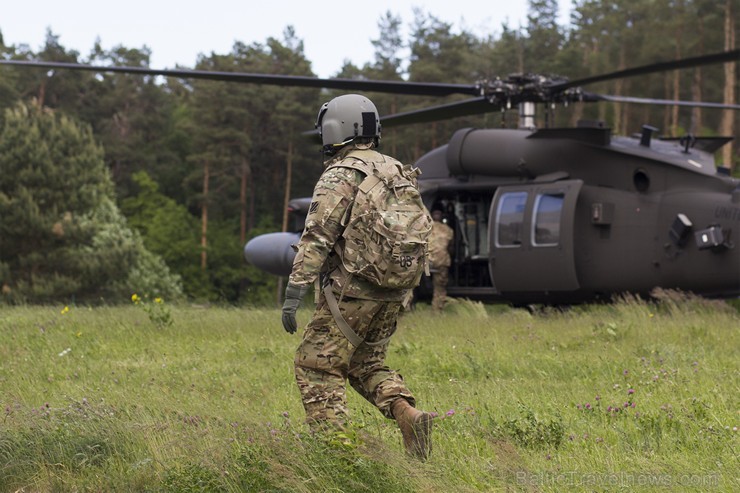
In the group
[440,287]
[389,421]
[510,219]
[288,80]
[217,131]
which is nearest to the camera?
[389,421]

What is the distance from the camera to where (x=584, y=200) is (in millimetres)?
13062

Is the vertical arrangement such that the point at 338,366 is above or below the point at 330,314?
below

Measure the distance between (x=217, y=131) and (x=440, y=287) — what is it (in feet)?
139

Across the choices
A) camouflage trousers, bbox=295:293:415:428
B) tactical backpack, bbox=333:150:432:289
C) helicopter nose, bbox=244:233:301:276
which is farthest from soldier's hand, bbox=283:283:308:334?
helicopter nose, bbox=244:233:301:276

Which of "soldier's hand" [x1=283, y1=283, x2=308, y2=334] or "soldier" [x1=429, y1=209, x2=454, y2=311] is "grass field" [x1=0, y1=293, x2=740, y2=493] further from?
"soldier" [x1=429, y1=209, x2=454, y2=311]

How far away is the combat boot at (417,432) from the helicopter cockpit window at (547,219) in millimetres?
7938

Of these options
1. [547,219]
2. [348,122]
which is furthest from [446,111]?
[348,122]

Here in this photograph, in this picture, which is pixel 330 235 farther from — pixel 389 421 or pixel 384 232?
pixel 389 421

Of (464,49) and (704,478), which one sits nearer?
(704,478)

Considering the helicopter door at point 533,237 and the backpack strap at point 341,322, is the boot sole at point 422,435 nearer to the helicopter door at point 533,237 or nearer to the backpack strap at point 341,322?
the backpack strap at point 341,322

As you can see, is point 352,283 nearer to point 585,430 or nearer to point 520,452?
point 520,452

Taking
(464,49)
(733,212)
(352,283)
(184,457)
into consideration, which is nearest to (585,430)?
(352,283)

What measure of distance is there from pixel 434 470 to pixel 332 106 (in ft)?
7.34

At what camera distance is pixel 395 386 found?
5.55 m
